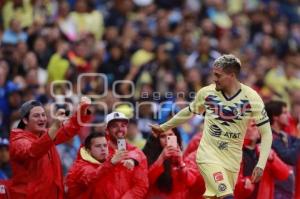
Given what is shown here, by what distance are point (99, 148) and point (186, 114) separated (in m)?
1.09

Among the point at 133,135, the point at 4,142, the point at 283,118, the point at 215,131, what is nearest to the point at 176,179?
the point at 215,131

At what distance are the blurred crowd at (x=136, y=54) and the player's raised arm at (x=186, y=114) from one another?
1.98m

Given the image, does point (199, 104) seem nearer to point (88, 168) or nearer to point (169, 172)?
point (169, 172)

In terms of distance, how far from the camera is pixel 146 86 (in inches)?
736

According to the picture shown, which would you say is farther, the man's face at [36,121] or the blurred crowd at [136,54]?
the blurred crowd at [136,54]

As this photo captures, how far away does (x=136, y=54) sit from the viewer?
20.4 metres

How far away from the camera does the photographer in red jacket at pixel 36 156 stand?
39.0 ft

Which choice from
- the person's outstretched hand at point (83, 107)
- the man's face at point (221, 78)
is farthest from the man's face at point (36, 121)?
the man's face at point (221, 78)

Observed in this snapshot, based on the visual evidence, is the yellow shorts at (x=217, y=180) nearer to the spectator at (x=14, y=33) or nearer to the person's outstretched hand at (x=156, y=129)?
the person's outstretched hand at (x=156, y=129)

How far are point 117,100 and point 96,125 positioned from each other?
1.25m

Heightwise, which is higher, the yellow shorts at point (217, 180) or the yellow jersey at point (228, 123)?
the yellow jersey at point (228, 123)

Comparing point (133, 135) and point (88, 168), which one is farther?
point (133, 135)

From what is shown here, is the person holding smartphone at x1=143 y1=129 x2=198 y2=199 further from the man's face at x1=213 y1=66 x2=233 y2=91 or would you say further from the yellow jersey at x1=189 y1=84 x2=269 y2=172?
the man's face at x1=213 y1=66 x2=233 y2=91

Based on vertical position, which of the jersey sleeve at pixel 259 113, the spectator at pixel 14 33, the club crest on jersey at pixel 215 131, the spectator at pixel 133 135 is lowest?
the spectator at pixel 133 135
